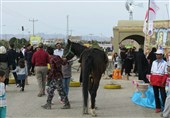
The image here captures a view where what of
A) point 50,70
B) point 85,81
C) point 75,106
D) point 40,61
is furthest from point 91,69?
point 40,61

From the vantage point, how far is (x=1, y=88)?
21.4 ft

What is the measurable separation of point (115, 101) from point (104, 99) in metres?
0.56

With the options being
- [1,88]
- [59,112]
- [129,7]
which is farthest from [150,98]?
[129,7]

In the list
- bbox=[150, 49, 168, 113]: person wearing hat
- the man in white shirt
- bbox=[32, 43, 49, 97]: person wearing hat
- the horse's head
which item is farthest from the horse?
bbox=[32, 43, 49, 97]: person wearing hat

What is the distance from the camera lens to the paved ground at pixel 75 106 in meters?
9.52

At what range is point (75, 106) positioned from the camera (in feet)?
35.8

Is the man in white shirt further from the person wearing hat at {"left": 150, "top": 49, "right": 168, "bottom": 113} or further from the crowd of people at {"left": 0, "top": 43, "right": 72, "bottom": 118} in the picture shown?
the person wearing hat at {"left": 150, "top": 49, "right": 168, "bottom": 113}

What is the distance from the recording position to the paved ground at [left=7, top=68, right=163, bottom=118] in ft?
31.2

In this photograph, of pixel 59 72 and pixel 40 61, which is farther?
pixel 40 61

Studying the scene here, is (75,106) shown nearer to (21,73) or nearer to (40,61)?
(40,61)

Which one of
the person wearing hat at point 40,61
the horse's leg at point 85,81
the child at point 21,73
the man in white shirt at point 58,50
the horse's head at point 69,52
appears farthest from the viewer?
the child at point 21,73

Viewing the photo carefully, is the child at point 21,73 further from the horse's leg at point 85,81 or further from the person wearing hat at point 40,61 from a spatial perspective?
the horse's leg at point 85,81

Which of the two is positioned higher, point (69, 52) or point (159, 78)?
point (69, 52)

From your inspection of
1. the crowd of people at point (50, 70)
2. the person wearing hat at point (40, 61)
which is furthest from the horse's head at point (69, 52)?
the person wearing hat at point (40, 61)
